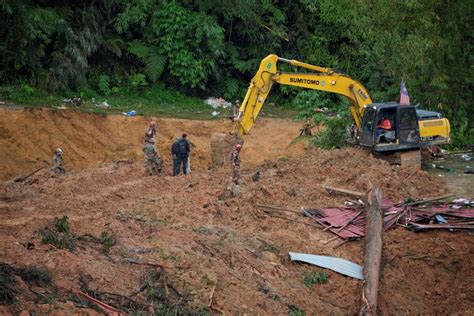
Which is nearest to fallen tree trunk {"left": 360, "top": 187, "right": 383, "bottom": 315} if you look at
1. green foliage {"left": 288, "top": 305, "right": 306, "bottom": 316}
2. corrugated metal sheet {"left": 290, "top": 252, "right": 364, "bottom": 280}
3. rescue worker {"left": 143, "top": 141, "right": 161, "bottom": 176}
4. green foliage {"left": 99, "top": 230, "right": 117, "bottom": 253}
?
corrugated metal sheet {"left": 290, "top": 252, "right": 364, "bottom": 280}

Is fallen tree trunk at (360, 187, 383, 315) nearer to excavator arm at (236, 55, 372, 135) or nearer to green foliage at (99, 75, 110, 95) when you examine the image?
excavator arm at (236, 55, 372, 135)

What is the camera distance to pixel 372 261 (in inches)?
624

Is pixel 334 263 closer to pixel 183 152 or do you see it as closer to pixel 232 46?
pixel 183 152

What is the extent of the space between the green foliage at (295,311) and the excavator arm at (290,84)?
9.02m

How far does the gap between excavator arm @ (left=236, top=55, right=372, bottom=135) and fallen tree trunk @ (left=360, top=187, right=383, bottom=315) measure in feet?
16.2

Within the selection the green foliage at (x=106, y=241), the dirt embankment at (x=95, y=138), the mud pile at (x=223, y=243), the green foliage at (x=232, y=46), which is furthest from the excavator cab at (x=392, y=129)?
the green foliage at (x=106, y=241)

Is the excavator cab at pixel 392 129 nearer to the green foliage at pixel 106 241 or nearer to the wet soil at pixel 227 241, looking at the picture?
the wet soil at pixel 227 241

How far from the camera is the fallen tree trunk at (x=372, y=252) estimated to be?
14321 millimetres

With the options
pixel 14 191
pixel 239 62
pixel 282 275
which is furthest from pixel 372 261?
pixel 239 62

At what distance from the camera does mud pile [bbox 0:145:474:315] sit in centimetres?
1299

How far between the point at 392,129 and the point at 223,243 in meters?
9.00

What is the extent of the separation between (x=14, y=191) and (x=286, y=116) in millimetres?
15826

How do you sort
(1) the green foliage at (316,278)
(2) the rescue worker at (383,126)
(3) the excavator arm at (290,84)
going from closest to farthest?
(1) the green foliage at (316,278)
(3) the excavator arm at (290,84)
(2) the rescue worker at (383,126)

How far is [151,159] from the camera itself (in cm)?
2144
